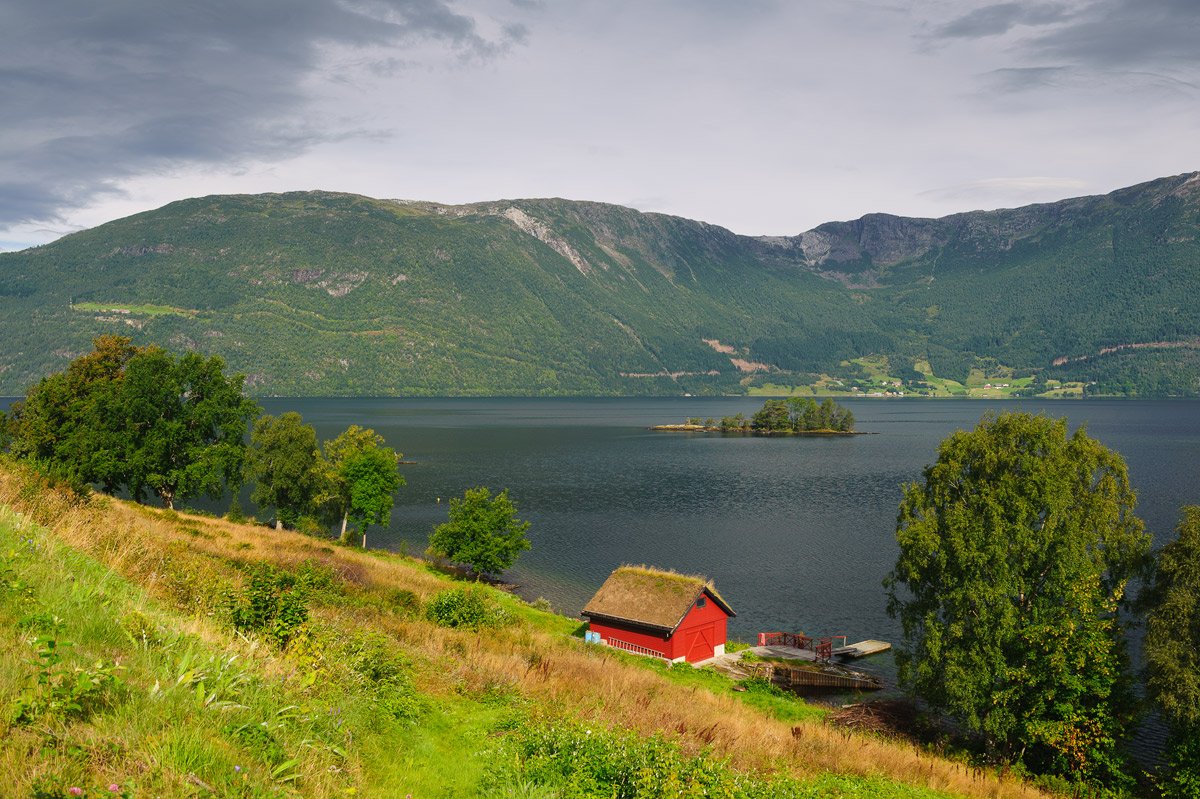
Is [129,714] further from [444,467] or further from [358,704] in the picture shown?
[444,467]

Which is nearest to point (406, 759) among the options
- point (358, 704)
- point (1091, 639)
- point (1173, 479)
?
point (358, 704)

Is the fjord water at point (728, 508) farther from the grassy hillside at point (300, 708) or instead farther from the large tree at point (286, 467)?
the grassy hillside at point (300, 708)

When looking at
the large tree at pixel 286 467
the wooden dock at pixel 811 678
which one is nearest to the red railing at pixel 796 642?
the wooden dock at pixel 811 678

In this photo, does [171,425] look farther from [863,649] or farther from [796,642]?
[863,649]

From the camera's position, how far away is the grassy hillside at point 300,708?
224 inches

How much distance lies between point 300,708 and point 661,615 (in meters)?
33.0

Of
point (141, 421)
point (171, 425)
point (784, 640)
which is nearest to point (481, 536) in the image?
point (784, 640)

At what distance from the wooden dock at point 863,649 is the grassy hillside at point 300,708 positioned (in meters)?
20.8

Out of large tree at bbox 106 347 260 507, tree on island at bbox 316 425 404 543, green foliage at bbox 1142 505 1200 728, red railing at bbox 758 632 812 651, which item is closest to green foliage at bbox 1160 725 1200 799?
green foliage at bbox 1142 505 1200 728

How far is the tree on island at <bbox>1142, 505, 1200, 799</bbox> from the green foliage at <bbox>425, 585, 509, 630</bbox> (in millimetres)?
24717

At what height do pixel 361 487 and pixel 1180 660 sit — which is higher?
pixel 1180 660

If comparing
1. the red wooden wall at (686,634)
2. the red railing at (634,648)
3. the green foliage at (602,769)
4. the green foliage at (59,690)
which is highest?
the green foliage at (59,690)

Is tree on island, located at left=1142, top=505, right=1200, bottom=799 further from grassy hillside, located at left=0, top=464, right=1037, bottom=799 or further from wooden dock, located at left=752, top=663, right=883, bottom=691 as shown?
wooden dock, located at left=752, top=663, right=883, bottom=691

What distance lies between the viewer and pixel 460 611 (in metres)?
26.9
